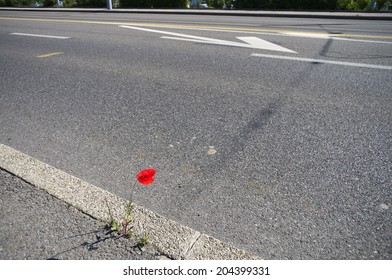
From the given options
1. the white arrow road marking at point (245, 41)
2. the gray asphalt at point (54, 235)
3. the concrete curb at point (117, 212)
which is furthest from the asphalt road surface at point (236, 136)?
the white arrow road marking at point (245, 41)

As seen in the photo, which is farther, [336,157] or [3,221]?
[336,157]

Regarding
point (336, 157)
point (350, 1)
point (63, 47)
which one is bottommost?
point (336, 157)

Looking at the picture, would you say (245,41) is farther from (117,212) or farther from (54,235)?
(54,235)

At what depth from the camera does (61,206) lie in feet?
6.31

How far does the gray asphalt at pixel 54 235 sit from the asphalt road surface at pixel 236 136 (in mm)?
387

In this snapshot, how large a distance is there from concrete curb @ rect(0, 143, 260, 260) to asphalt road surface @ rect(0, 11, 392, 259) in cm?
13

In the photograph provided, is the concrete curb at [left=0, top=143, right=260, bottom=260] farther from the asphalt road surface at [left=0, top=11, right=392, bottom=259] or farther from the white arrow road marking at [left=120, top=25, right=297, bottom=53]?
the white arrow road marking at [left=120, top=25, right=297, bottom=53]

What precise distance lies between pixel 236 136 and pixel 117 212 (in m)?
1.44

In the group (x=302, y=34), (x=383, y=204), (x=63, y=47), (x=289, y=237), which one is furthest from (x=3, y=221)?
(x=302, y=34)

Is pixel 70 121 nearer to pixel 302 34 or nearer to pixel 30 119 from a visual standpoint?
pixel 30 119

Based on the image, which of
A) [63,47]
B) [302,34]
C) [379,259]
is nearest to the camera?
[379,259]

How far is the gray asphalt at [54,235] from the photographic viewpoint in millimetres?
1595

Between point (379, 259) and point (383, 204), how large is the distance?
19.6 inches

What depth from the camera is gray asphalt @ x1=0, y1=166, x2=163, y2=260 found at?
1.59 meters
